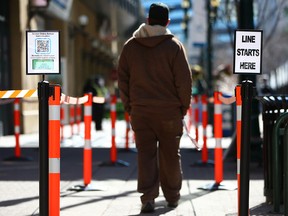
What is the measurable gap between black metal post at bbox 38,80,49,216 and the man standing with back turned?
5.89 ft

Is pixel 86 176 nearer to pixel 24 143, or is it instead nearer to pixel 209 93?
pixel 24 143

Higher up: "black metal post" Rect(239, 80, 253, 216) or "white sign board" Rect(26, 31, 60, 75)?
"white sign board" Rect(26, 31, 60, 75)

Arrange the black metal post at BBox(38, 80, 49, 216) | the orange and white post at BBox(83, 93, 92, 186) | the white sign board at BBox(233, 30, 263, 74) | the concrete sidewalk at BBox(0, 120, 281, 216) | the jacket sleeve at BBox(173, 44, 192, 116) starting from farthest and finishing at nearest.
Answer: the orange and white post at BBox(83, 93, 92, 186) < the concrete sidewalk at BBox(0, 120, 281, 216) < the jacket sleeve at BBox(173, 44, 192, 116) < the white sign board at BBox(233, 30, 263, 74) < the black metal post at BBox(38, 80, 49, 216)

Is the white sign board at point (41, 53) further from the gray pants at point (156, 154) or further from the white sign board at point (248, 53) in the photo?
the gray pants at point (156, 154)

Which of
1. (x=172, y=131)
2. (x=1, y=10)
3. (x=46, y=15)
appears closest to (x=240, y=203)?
(x=172, y=131)

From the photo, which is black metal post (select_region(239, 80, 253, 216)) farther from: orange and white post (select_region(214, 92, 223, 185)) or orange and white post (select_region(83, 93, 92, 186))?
orange and white post (select_region(83, 93, 92, 186))

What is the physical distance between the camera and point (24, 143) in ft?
54.5

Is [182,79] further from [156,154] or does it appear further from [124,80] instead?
[156,154]

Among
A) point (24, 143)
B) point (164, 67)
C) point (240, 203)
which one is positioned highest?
point (164, 67)

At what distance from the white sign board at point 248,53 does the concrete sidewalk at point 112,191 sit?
1763mm

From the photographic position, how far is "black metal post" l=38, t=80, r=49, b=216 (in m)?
5.30

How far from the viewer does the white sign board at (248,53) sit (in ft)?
18.8

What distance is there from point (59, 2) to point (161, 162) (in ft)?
61.6

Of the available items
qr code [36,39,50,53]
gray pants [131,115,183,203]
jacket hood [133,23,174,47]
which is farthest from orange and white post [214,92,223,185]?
qr code [36,39,50,53]
